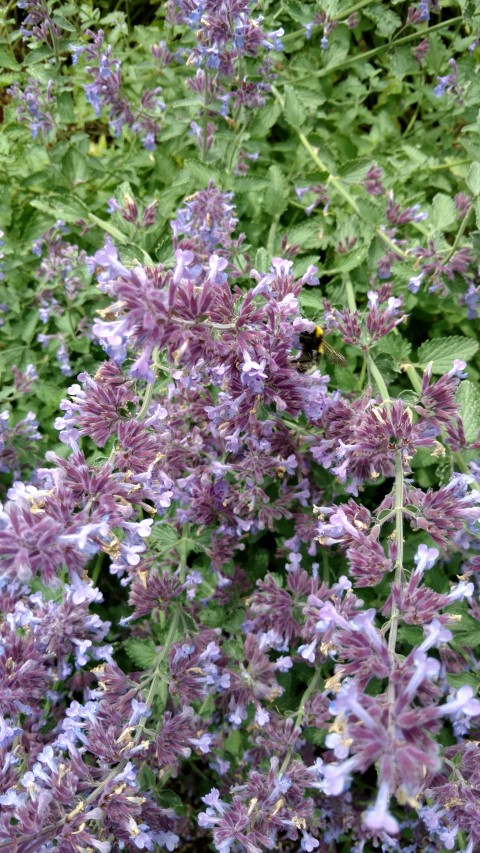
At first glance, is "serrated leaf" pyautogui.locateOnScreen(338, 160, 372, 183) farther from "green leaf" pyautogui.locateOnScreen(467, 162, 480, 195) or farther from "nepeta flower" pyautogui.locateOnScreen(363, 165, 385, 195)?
"green leaf" pyautogui.locateOnScreen(467, 162, 480, 195)

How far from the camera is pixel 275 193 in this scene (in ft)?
13.1

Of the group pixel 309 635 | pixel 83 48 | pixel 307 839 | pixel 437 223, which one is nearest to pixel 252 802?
pixel 307 839

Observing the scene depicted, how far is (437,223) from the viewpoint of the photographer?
3957mm

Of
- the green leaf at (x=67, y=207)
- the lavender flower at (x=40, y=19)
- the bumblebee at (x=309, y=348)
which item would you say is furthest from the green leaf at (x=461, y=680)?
the lavender flower at (x=40, y=19)

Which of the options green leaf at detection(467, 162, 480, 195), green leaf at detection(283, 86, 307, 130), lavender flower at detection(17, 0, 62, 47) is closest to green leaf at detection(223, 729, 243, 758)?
green leaf at detection(467, 162, 480, 195)

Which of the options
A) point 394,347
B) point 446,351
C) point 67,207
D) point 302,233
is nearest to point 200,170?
point 302,233

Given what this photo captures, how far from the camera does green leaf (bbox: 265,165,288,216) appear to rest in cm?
396

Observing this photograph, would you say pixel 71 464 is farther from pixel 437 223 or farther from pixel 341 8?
pixel 341 8

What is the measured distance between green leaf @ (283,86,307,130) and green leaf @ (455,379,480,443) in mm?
1992

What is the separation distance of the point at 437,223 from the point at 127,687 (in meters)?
3.08

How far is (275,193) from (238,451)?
5.81 feet

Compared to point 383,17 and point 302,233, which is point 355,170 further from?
point 383,17

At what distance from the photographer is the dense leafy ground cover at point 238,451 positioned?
217 cm

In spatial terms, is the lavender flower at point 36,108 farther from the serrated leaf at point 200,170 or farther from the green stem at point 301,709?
the green stem at point 301,709
